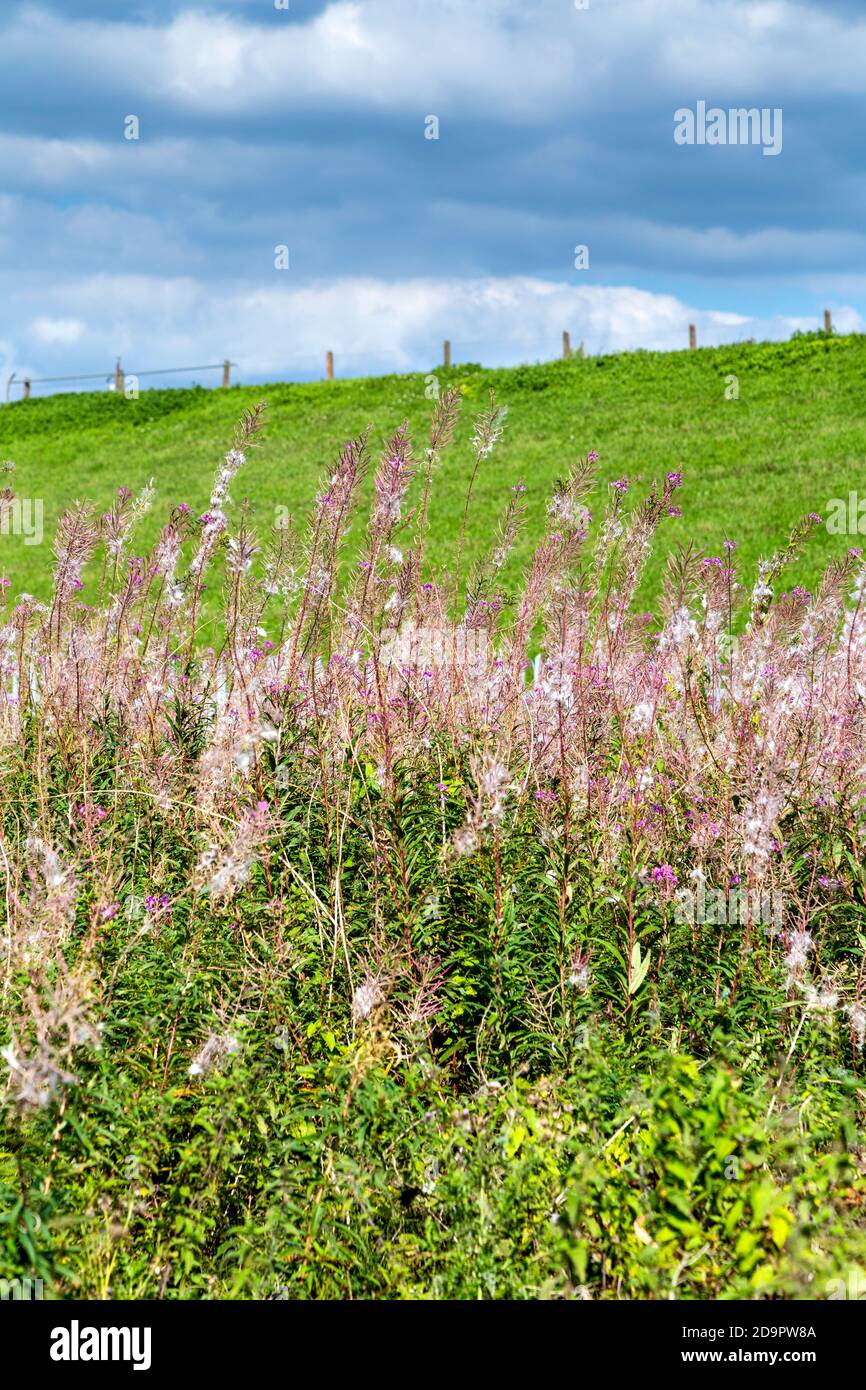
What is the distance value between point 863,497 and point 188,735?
13.4 meters

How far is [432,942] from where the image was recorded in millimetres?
4074

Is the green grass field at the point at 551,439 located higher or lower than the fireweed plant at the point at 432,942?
higher

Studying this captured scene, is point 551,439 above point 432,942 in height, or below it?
above

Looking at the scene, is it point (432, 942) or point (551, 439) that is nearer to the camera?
point (432, 942)

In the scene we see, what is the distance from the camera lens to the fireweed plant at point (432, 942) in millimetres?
2838

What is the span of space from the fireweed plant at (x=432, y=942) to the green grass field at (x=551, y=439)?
28.4 ft

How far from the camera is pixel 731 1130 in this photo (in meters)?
2.52

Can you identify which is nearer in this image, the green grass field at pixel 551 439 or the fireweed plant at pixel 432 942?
the fireweed plant at pixel 432 942

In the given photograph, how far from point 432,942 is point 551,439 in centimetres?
2008

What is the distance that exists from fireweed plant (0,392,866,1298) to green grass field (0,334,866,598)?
341 inches

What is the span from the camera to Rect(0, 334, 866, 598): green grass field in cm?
1747

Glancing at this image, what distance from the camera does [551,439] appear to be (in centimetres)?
2297

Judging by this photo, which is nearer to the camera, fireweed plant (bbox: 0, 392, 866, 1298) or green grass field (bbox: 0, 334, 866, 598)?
fireweed plant (bbox: 0, 392, 866, 1298)
